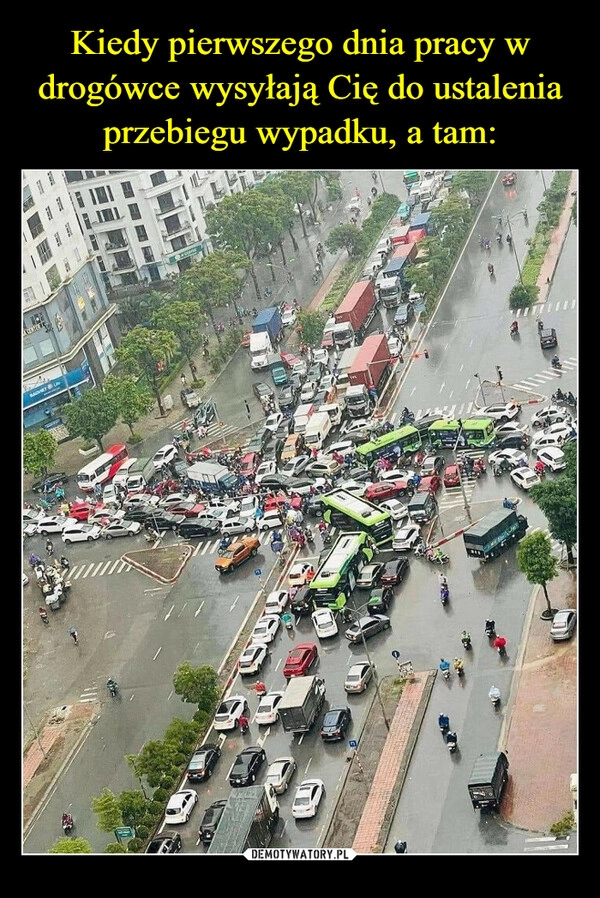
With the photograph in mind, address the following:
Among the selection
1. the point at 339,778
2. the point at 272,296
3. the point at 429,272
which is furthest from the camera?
the point at 272,296

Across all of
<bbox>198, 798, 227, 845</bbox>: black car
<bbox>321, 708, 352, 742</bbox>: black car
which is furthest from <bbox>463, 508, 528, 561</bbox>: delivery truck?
<bbox>198, 798, 227, 845</bbox>: black car

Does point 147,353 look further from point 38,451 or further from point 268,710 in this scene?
point 268,710

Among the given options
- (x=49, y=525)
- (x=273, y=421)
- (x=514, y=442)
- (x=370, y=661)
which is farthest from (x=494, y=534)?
(x=49, y=525)

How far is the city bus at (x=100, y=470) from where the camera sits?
93.3m

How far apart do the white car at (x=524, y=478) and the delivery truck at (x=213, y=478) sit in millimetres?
20066

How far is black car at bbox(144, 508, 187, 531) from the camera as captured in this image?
83812 millimetres

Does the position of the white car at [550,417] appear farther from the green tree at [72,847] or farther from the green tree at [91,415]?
the green tree at [72,847]

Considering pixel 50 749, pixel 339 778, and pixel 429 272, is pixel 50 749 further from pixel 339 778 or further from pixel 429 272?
pixel 429 272

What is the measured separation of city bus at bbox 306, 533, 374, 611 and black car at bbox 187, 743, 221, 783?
1218 cm

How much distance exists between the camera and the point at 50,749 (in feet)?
213

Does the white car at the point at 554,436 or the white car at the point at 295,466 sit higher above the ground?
the white car at the point at 554,436

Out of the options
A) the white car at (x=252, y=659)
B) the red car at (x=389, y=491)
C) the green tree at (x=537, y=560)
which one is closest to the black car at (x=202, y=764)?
A: the white car at (x=252, y=659)
